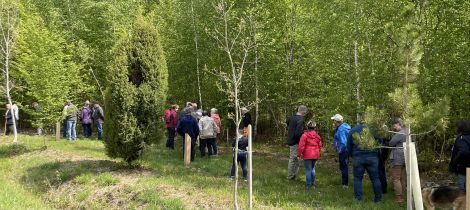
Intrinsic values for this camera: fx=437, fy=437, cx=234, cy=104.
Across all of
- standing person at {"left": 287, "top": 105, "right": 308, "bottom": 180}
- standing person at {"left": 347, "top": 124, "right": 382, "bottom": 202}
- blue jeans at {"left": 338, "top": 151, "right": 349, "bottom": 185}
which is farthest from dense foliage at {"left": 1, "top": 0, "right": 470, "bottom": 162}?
standing person at {"left": 287, "top": 105, "right": 308, "bottom": 180}

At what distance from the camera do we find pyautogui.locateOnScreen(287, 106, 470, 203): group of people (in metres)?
8.09

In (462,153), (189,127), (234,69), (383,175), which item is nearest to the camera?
(462,153)

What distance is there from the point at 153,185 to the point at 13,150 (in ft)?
29.6

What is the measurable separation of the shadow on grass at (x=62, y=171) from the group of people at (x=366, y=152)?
186 inches

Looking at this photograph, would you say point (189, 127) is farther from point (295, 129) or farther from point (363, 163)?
point (363, 163)

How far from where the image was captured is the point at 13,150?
16719 mm

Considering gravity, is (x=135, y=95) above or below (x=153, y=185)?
above

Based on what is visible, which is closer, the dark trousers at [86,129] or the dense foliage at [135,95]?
the dense foliage at [135,95]

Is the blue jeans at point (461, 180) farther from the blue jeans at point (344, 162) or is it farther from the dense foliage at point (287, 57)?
the blue jeans at point (344, 162)

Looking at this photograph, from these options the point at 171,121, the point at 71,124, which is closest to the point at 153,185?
the point at 171,121

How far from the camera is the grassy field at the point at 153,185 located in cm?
941

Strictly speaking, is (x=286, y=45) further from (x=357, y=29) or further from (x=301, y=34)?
(x=357, y=29)

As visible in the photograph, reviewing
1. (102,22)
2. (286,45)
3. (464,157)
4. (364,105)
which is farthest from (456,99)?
(102,22)

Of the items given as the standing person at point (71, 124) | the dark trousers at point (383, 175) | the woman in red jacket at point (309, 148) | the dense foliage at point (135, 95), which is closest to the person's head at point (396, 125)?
the dark trousers at point (383, 175)
